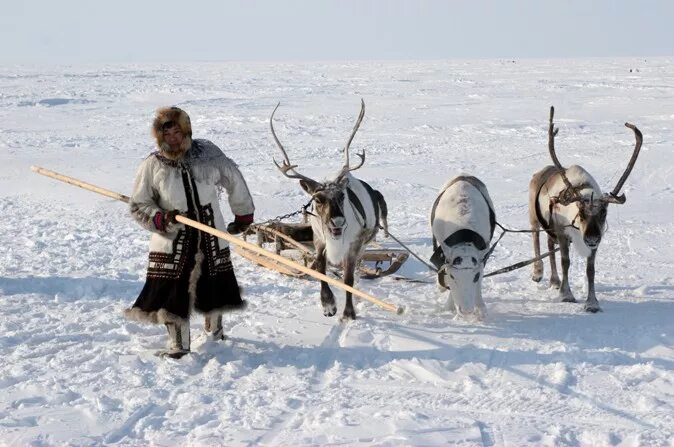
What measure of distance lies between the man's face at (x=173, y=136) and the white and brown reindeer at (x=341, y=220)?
1345mm

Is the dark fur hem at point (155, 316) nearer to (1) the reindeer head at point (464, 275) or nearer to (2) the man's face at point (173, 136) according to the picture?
(2) the man's face at point (173, 136)

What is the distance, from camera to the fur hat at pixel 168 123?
516cm

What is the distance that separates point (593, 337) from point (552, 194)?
1.88 metres

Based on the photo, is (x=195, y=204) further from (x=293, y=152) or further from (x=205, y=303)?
(x=293, y=152)

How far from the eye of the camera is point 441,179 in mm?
14883

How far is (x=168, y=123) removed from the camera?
518 centimetres

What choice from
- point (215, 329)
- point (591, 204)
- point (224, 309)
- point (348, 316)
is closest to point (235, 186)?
point (224, 309)

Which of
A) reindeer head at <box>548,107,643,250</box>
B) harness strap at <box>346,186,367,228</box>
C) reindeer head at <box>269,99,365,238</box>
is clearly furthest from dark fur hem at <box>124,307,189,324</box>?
reindeer head at <box>548,107,643,250</box>

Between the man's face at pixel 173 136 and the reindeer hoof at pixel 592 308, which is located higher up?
the man's face at pixel 173 136

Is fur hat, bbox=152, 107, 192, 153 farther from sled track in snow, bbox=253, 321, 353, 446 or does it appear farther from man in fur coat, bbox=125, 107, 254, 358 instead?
sled track in snow, bbox=253, 321, 353, 446

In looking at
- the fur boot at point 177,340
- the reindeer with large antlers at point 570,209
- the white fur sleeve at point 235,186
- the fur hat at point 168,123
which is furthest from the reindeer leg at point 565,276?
the fur hat at point 168,123

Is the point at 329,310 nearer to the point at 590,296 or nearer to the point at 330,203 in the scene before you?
the point at 330,203

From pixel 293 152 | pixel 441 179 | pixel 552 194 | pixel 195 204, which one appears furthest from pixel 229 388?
pixel 293 152

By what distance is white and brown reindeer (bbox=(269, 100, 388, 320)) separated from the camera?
621cm
